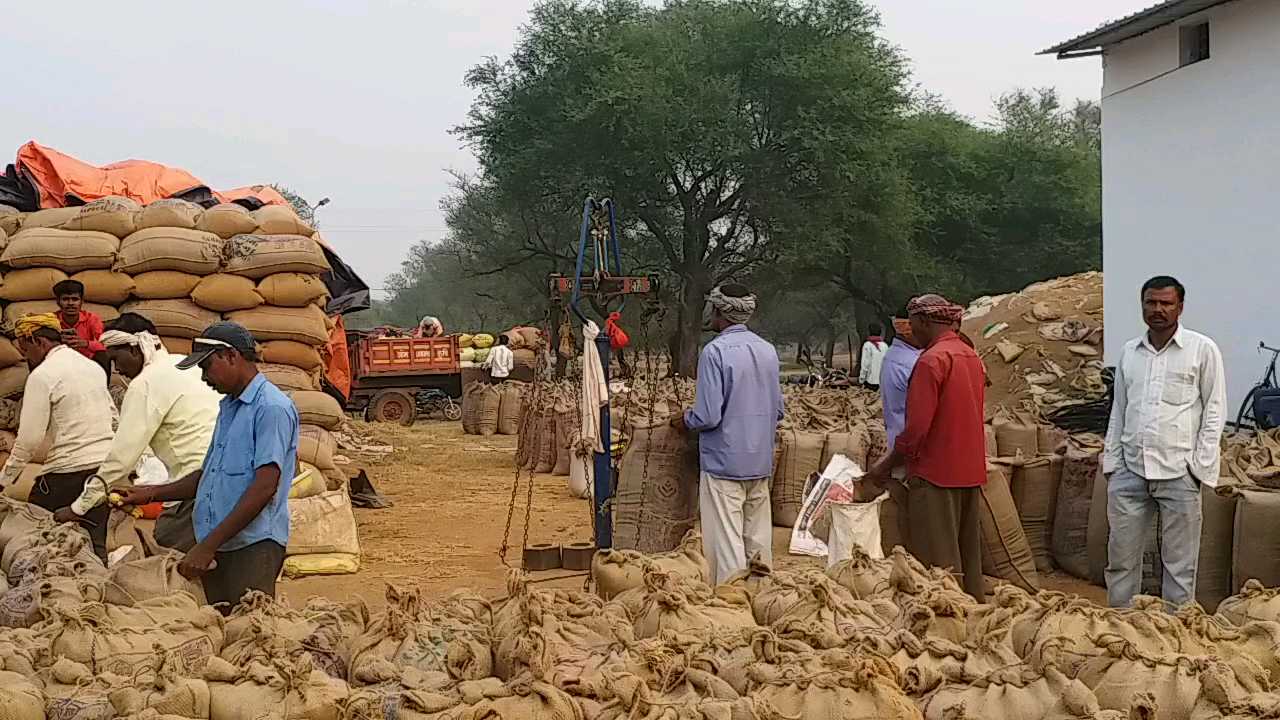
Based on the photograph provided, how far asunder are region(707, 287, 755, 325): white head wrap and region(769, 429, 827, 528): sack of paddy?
1.67m

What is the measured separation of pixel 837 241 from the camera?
24.1 metres

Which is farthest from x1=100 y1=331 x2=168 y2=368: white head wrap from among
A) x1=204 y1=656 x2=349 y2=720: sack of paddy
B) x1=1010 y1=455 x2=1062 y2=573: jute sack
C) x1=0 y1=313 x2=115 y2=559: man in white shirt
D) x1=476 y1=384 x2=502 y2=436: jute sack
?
x1=476 y1=384 x2=502 y2=436: jute sack

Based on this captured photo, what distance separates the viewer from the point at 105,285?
8.64 m

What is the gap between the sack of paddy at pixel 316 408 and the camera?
9156mm

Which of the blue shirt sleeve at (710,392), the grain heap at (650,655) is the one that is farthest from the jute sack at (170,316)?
the grain heap at (650,655)

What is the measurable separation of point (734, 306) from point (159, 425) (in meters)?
2.69

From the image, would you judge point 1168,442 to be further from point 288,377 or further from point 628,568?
Result: point 288,377

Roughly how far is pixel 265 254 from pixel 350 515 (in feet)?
7.21

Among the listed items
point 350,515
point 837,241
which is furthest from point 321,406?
point 837,241

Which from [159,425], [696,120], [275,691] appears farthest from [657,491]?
[696,120]

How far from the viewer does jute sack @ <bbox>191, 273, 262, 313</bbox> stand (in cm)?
887

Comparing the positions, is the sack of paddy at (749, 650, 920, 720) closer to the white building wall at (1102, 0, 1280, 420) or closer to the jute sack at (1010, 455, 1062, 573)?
the jute sack at (1010, 455, 1062, 573)

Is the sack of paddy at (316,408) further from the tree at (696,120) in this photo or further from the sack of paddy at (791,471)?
the tree at (696,120)

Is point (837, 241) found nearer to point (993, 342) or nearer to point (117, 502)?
point (993, 342)
